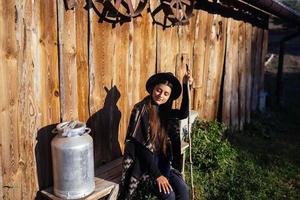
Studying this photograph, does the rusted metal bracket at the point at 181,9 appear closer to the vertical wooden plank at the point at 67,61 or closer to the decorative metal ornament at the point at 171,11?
the decorative metal ornament at the point at 171,11

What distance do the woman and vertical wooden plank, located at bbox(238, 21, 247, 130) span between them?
3990mm

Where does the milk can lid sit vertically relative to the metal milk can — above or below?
above

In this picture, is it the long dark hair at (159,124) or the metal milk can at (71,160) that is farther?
the long dark hair at (159,124)

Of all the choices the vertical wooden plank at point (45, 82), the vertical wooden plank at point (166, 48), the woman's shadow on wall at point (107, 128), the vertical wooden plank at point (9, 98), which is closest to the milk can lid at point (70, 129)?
the vertical wooden plank at point (45, 82)

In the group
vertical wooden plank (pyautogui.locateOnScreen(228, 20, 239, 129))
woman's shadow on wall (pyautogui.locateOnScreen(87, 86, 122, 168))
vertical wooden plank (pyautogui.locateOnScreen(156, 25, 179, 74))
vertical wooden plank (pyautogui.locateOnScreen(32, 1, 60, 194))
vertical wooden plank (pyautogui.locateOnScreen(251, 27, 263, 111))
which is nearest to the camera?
vertical wooden plank (pyautogui.locateOnScreen(32, 1, 60, 194))

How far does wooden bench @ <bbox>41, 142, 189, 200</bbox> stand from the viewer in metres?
3.42

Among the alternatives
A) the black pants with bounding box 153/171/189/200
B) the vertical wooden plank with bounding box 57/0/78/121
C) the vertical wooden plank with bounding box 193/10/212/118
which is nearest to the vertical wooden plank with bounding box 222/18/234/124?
the vertical wooden plank with bounding box 193/10/212/118

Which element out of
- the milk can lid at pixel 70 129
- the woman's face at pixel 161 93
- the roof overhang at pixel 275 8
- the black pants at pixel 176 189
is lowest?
the black pants at pixel 176 189

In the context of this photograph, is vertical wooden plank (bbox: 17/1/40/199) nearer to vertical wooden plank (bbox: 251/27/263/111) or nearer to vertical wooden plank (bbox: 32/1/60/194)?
vertical wooden plank (bbox: 32/1/60/194)

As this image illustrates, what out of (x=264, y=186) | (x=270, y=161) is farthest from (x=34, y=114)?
(x=270, y=161)

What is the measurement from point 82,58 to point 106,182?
1.28 metres

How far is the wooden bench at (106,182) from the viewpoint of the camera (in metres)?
3.42

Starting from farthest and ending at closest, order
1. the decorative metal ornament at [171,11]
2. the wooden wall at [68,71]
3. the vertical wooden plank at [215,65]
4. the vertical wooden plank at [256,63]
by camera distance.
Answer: the vertical wooden plank at [256,63] < the vertical wooden plank at [215,65] < the decorative metal ornament at [171,11] < the wooden wall at [68,71]

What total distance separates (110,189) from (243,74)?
5198 millimetres
